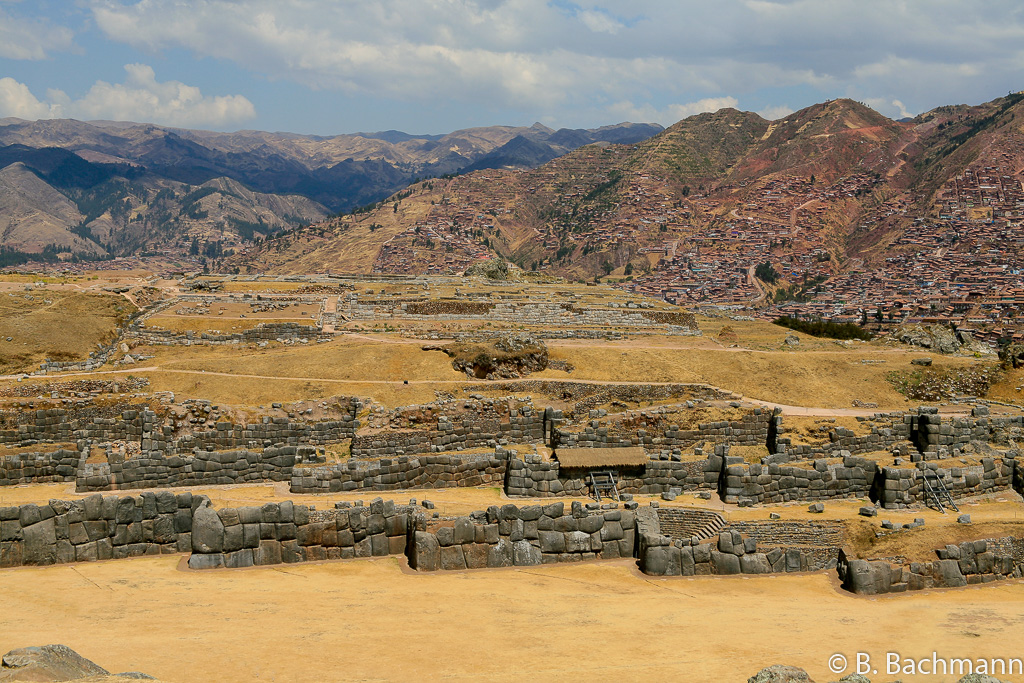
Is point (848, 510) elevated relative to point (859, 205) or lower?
lower

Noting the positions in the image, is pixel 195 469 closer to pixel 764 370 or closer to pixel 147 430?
pixel 147 430

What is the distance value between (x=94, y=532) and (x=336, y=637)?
7.12 m

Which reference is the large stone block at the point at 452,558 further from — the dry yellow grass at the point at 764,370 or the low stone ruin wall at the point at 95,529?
the dry yellow grass at the point at 764,370

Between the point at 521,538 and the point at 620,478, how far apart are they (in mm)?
9141

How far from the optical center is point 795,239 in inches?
6068

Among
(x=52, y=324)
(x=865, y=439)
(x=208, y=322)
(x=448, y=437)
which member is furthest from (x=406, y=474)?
(x=52, y=324)

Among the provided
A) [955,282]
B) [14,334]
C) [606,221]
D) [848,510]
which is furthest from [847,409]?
[606,221]

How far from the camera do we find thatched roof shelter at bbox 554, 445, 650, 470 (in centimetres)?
2698

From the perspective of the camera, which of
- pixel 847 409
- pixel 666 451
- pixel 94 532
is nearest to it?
pixel 94 532

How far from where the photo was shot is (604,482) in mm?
26906

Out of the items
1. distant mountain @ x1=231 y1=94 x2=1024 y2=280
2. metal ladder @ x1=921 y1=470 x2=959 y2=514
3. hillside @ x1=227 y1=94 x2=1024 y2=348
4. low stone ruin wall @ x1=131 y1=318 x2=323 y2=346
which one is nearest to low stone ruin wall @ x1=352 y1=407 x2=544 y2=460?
metal ladder @ x1=921 y1=470 x2=959 y2=514

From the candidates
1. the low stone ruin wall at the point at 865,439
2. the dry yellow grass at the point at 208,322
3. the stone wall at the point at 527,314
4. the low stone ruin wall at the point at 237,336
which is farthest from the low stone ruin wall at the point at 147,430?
the stone wall at the point at 527,314

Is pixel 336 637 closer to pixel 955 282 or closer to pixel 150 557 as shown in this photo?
pixel 150 557

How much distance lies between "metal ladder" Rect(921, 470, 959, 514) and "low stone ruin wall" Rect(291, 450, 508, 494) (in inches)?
542
